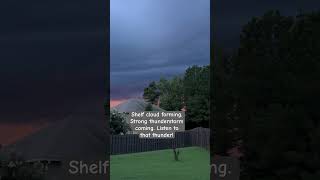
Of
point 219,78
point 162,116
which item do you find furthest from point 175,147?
point 219,78

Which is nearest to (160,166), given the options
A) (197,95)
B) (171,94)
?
(197,95)

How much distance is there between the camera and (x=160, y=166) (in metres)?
23.2

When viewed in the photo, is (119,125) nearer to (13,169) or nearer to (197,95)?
(197,95)

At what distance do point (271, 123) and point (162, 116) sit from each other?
402 inches

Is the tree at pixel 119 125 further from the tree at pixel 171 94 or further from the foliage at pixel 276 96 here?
the foliage at pixel 276 96

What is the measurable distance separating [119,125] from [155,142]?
7.10 feet

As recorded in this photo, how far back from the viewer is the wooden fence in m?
27.8

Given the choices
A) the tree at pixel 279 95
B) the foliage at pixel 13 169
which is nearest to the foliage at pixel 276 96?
the tree at pixel 279 95

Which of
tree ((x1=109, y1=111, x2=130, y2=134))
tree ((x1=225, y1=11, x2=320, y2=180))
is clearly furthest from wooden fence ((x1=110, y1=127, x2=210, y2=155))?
tree ((x1=225, y1=11, x2=320, y2=180))

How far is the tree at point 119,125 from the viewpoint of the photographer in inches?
1134

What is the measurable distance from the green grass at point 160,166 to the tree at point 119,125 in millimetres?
1882

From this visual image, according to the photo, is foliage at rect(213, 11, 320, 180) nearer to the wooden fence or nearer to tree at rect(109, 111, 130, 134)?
the wooden fence

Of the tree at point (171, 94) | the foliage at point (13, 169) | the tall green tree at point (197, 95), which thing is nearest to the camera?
the foliage at point (13, 169)

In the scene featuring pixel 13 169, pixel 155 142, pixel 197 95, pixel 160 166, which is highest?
pixel 197 95
